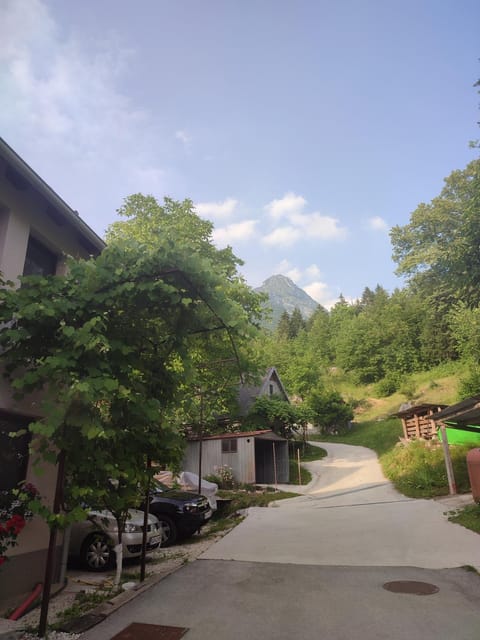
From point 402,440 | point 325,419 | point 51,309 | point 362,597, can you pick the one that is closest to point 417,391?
point 325,419

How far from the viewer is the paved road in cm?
449

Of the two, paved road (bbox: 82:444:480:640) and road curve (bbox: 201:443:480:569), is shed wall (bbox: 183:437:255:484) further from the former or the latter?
paved road (bbox: 82:444:480:640)

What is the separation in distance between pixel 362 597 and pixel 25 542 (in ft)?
15.7

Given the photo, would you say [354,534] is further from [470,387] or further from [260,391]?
[470,387]

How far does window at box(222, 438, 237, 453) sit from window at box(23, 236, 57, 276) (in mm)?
15306

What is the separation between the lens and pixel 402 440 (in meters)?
23.0

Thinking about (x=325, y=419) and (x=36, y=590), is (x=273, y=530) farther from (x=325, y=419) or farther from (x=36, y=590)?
(x=325, y=419)

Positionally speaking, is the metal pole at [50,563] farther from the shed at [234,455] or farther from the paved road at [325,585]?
the shed at [234,455]

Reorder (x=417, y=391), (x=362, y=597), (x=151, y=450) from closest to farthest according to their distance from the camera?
1. (x=362, y=597)
2. (x=151, y=450)
3. (x=417, y=391)

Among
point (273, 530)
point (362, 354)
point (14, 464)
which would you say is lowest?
point (273, 530)

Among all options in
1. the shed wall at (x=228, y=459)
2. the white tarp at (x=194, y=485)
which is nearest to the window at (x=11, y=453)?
the white tarp at (x=194, y=485)

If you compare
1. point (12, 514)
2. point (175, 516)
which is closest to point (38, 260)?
point (12, 514)

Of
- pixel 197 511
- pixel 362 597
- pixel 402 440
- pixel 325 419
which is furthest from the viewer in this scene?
pixel 325 419

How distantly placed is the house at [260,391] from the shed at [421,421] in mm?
8316
